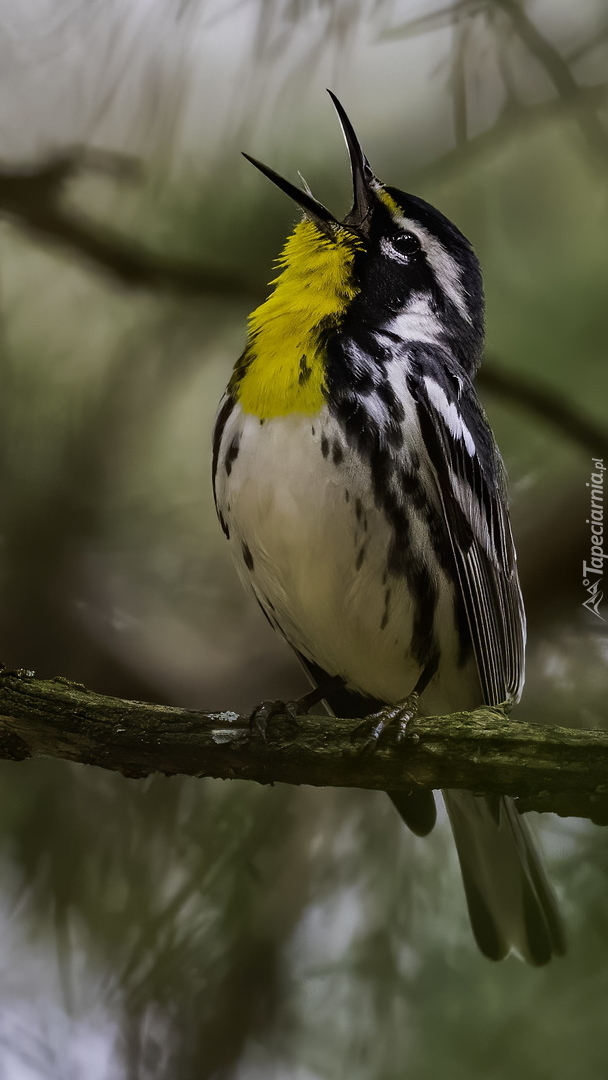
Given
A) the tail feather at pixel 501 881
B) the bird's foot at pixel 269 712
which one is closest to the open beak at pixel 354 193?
the bird's foot at pixel 269 712

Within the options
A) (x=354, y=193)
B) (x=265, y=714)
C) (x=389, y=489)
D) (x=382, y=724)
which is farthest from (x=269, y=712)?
(x=354, y=193)

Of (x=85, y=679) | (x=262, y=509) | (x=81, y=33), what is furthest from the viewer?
(x=81, y=33)

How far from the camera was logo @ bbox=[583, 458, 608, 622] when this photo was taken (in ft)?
3.97

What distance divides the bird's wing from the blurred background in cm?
5

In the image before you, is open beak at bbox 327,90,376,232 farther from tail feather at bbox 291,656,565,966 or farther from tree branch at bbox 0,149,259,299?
tail feather at bbox 291,656,565,966

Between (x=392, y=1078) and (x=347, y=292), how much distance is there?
94 centimetres

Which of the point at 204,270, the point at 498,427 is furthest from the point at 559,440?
the point at 204,270

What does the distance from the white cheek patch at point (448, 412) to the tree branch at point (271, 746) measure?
1.09 feet

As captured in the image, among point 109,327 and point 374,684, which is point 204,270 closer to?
point 109,327

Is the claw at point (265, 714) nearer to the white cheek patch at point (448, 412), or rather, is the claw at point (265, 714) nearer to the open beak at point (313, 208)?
the white cheek patch at point (448, 412)

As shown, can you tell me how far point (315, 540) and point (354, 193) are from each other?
0.46 m

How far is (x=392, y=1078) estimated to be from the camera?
1185mm

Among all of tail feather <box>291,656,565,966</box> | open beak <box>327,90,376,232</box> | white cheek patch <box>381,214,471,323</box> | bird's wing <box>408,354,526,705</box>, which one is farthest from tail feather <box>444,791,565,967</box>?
open beak <box>327,90,376,232</box>

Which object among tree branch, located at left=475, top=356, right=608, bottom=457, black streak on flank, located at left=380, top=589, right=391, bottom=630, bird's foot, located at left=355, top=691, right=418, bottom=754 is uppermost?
tree branch, located at left=475, top=356, right=608, bottom=457
